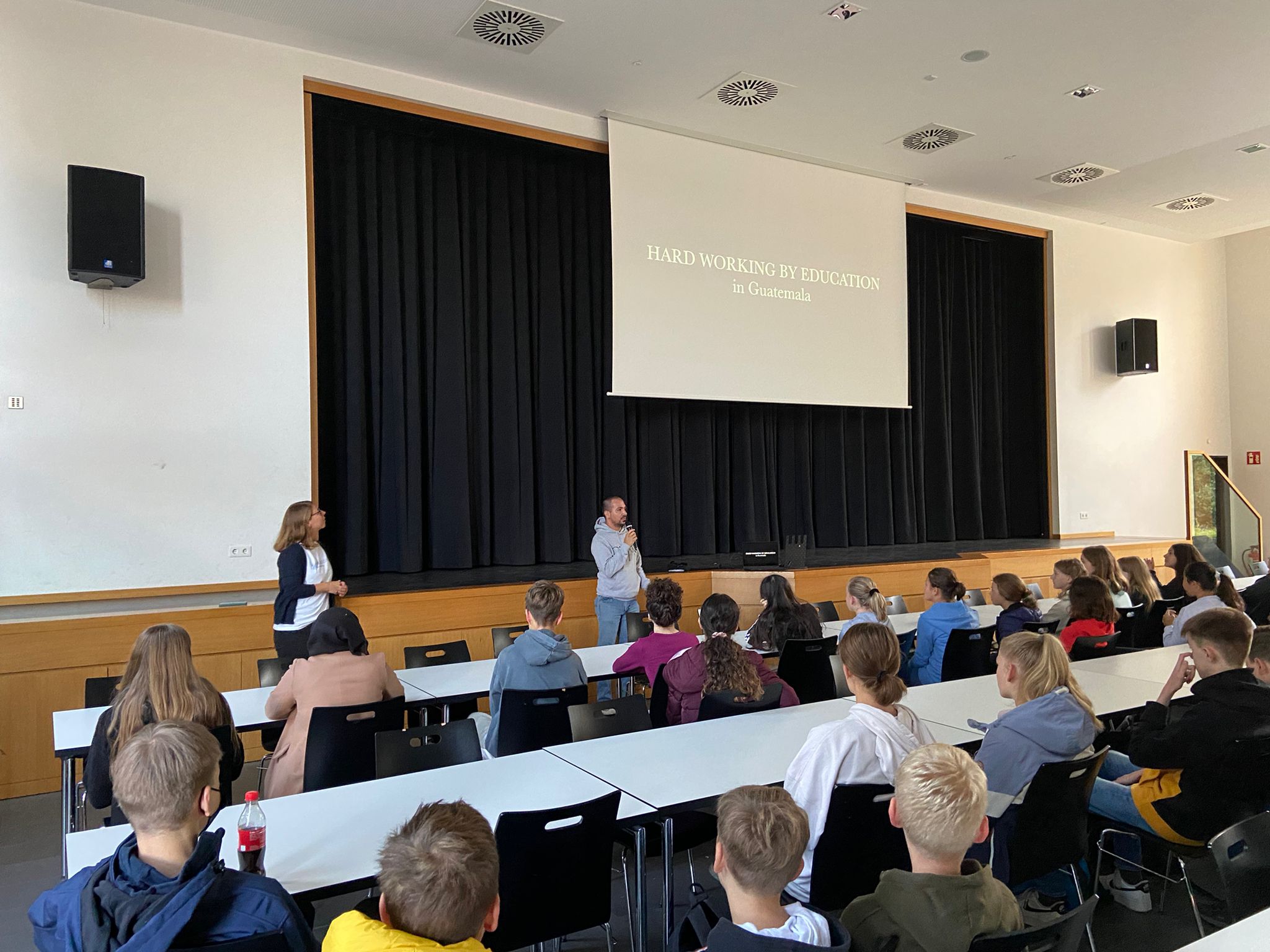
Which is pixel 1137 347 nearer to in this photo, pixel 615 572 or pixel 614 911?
pixel 615 572

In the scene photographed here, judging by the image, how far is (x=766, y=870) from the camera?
162 centimetres

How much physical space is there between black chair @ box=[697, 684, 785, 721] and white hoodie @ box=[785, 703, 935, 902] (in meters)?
0.90

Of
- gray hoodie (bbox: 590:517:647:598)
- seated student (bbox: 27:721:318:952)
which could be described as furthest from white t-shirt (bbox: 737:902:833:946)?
gray hoodie (bbox: 590:517:647:598)

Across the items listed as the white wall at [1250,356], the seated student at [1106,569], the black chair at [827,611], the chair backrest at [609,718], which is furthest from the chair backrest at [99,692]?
the white wall at [1250,356]

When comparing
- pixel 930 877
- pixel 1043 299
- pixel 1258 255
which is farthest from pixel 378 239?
pixel 1258 255

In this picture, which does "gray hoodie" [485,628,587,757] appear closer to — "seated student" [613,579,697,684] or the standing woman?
"seated student" [613,579,697,684]

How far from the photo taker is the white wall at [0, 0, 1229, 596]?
514 cm

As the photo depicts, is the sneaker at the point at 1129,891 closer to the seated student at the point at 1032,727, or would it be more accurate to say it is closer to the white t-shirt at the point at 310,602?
the seated student at the point at 1032,727

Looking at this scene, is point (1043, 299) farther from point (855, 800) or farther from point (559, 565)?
point (855, 800)

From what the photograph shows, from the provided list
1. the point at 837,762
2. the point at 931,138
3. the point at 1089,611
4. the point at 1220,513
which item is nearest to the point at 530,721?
the point at 837,762

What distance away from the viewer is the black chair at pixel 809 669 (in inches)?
167

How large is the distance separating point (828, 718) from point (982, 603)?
14.1 feet

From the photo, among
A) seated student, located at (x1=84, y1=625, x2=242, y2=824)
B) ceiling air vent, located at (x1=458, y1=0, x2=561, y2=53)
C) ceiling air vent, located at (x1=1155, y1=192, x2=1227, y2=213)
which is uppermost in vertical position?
ceiling air vent, located at (x1=1155, y1=192, x2=1227, y2=213)

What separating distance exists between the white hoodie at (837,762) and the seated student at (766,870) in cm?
64
